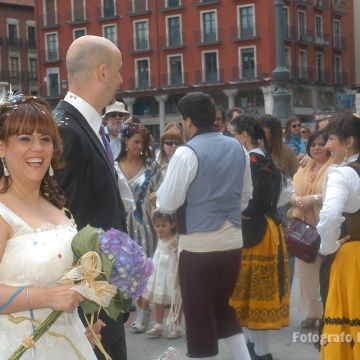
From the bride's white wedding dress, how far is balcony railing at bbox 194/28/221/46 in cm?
4790

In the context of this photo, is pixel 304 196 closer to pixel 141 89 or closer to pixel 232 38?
pixel 232 38

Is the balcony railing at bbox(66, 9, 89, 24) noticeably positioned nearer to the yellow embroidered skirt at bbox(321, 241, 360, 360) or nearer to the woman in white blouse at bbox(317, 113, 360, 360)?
the woman in white blouse at bbox(317, 113, 360, 360)

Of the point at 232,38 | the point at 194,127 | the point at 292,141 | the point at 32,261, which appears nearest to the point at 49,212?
the point at 32,261

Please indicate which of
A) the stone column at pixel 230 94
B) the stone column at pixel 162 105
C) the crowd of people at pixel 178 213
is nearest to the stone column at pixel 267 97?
the stone column at pixel 230 94

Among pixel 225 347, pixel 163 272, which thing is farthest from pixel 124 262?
pixel 163 272

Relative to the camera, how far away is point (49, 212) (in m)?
2.92

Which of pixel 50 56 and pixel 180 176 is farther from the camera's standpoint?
pixel 50 56

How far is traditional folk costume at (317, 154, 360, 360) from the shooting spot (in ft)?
14.4

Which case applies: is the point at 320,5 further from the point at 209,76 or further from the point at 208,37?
the point at 209,76

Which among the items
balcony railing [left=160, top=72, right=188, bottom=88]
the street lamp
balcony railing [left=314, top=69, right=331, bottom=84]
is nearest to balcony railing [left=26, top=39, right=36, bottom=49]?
balcony railing [left=160, top=72, right=188, bottom=88]

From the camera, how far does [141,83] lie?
53250 millimetres

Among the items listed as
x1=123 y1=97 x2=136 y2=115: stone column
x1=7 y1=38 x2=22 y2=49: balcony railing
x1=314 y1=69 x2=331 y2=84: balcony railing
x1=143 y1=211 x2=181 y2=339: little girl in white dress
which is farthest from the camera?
x1=7 y1=38 x2=22 y2=49: balcony railing

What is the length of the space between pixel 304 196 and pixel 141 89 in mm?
47055

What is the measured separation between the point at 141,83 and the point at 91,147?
165ft
